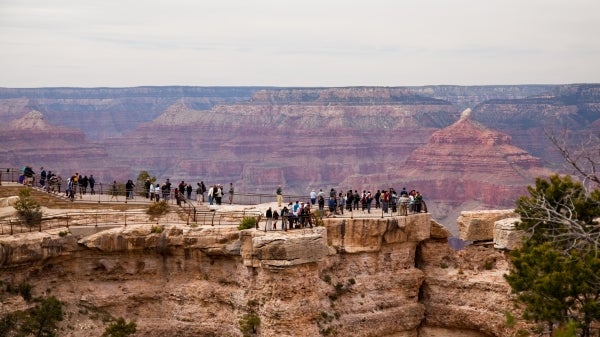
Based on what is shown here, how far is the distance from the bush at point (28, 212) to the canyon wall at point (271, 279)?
3.44ft

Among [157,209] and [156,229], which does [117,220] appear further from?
[156,229]

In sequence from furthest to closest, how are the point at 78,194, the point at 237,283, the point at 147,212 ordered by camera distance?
the point at 78,194 → the point at 147,212 → the point at 237,283

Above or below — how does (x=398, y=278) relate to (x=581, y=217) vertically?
below

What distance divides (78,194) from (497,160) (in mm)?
125146

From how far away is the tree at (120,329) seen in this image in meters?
40.5

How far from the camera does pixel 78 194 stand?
53.1 meters

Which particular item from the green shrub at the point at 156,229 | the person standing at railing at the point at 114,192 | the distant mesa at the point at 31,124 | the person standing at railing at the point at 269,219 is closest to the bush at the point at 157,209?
the green shrub at the point at 156,229

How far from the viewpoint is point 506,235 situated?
45.6m

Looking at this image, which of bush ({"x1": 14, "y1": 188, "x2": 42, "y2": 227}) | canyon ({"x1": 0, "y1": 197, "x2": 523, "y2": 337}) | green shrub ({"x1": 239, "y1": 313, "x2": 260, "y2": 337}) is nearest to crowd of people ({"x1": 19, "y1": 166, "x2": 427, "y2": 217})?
canyon ({"x1": 0, "y1": 197, "x2": 523, "y2": 337})

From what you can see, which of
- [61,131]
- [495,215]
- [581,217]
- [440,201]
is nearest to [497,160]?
[440,201]

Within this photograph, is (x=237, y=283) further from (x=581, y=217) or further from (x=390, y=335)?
(x=581, y=217)

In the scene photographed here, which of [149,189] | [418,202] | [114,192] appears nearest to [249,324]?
[418,202]

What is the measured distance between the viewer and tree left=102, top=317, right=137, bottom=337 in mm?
40500

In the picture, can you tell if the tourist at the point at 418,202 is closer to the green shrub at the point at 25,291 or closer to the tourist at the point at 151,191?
the tourist at the point at 151,191
